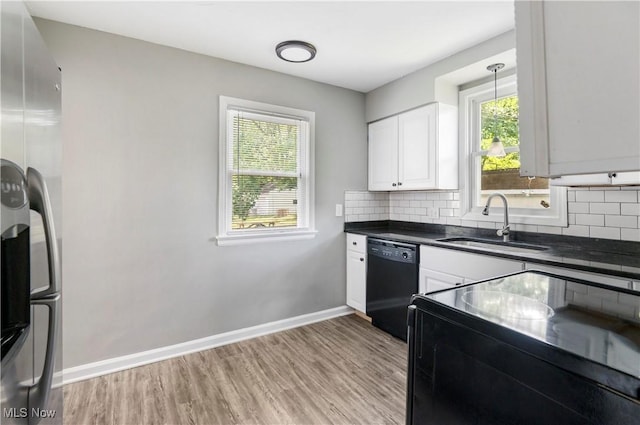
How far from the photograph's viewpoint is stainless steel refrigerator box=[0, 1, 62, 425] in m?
0.72

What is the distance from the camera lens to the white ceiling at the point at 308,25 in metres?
2.00

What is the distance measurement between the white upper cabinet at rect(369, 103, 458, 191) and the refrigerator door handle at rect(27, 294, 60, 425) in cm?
274

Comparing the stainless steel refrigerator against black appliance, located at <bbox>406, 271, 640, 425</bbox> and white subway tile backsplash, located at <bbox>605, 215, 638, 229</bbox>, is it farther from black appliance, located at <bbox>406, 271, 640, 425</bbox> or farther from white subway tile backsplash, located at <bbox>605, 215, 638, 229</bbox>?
white subway tile backsplash, located at <bbox>605, 215, 638, 229</bbox>

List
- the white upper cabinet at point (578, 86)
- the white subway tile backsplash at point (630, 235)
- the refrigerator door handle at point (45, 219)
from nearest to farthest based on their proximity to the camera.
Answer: the white upper cabinet at point (578, 86)
the refrigerator door handle at point (45, 219)
the white subway tile backsplash at point (630, 235)

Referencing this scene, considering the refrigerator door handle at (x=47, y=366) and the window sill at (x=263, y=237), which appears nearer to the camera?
the refrigerator door handle at (x=47, y=366)

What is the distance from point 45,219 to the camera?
0.89 m

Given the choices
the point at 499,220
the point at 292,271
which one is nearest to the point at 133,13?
the point at 292,271

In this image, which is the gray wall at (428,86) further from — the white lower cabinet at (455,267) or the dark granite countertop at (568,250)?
the white lower cabinet at (455,267)

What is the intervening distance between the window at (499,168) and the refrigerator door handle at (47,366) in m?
2.89

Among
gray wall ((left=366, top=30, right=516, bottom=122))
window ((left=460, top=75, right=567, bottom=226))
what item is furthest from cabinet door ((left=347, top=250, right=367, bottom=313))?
gray wall ((left=366, top=30, right=516, bottom=122))

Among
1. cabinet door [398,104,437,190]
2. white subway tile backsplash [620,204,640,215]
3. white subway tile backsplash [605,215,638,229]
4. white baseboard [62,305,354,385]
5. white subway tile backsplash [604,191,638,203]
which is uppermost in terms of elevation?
cabinet door [398,104,437,190]

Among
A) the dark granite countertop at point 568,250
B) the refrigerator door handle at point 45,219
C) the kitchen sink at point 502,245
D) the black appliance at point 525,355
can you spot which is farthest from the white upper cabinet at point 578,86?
the kitchen sink at point 502,245

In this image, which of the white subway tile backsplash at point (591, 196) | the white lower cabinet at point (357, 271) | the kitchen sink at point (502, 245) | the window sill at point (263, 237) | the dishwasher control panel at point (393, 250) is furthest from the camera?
the white lower cabinet at point (357, 271)

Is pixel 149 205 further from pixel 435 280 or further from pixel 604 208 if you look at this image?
pixel 604 208
